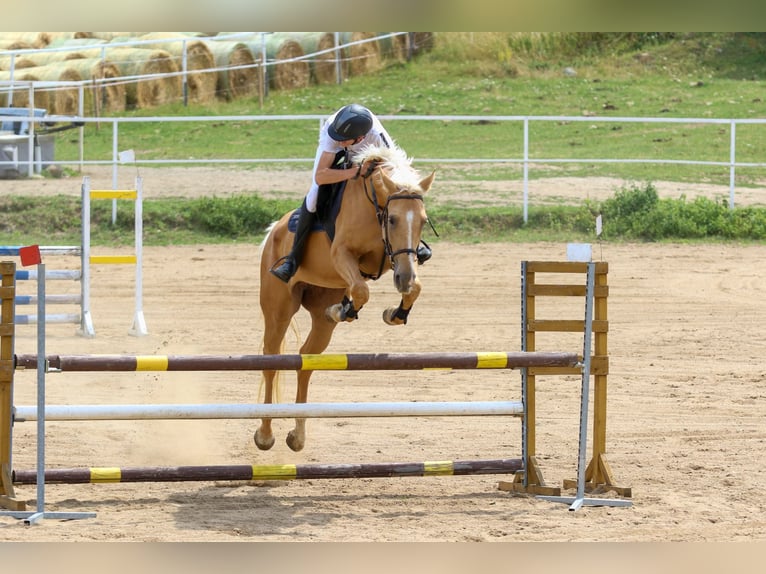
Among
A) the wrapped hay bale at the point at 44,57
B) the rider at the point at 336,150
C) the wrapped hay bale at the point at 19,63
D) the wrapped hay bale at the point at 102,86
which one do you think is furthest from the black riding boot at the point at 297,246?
the wrapped hay bale at the point at 19,63

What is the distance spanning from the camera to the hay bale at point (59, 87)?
1766cm

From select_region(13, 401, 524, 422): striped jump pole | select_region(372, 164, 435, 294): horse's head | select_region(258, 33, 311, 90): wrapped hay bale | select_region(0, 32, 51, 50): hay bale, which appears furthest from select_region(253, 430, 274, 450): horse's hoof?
select_region(0, 32, 51, 50): hay bale

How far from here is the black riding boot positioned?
20.5ft

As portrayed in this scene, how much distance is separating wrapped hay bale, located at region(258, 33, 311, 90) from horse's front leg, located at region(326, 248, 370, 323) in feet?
43.6

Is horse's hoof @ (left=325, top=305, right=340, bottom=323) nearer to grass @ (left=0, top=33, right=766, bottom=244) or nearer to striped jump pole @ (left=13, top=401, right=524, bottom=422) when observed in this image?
striped jump pole @ (left=13, top=401, right=524, bottom=422)

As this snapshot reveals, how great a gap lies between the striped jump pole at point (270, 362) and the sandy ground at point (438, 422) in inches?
27.4

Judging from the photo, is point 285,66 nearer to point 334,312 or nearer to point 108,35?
point 108,35

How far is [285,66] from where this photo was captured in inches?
740

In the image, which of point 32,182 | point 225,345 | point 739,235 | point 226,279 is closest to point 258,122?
point 32,182

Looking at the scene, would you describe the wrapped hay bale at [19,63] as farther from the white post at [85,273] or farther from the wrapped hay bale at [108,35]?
the white post at [85,273]

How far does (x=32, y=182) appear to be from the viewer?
15.4 m

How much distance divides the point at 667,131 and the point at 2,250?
1133cm

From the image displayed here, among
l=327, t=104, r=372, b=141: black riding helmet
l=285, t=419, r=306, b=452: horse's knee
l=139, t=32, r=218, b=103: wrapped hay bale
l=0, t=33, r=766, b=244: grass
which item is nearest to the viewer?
l=327, t=104, r=372, b=141: black riding helmet
